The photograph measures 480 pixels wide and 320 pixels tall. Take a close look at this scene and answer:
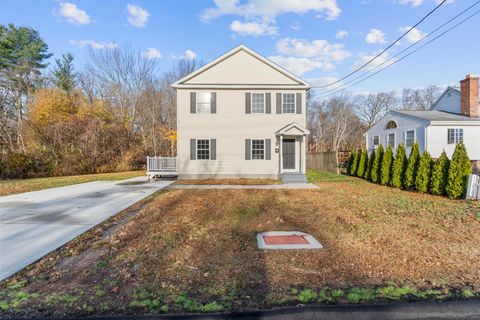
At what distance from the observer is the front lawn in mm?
2668

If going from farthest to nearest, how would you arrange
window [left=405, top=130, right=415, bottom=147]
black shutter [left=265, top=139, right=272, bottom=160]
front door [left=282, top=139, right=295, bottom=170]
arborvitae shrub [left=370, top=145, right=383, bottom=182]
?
window [left=405, top=130, right=415, bottom=147] < front door [left=282, top=139, right=295, bottom=170] < black shutter [left=265, top=139, right=272, bottom=160] < arborvitae shrub [left=370, top=145, right=383, bottom=182]

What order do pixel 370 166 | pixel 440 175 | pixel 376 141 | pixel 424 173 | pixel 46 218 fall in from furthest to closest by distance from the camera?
1. pixel 376 141
2. pixel 370 166
3. pixel 424 173
4. pixel 440 175
5. pixel 46 218

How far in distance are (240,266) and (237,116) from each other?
36.0 ft

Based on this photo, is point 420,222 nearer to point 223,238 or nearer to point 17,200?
point 223,238

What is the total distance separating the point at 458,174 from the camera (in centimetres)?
884

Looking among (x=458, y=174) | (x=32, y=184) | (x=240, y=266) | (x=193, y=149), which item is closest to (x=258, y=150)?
(x=193, y=149)

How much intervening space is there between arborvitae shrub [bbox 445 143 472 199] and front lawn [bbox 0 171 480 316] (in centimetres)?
306

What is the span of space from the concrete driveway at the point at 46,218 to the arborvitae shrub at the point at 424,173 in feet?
35.1

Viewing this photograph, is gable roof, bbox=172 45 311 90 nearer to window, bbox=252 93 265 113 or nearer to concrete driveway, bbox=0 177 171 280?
window, bbox=252 93 265 113

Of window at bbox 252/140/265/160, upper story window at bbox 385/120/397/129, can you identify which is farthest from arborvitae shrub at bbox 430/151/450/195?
upper story window at bbox 385/120/397/129

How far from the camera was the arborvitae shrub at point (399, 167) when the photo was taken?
11.6 meters

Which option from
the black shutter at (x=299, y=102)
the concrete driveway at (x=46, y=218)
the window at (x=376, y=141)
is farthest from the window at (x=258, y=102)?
the window at (x=376, y=141)

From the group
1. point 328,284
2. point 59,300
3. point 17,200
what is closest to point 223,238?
point 328,284

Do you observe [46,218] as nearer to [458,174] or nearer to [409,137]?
[458,174]
